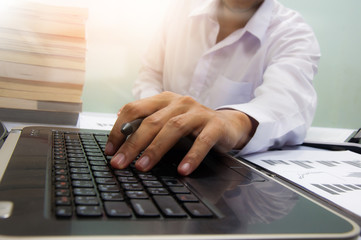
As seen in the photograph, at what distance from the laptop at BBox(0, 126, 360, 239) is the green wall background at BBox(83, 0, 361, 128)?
31.4 inches

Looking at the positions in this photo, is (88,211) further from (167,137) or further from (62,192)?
(167,137)

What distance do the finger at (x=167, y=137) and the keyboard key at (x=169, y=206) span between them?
0.10 meters

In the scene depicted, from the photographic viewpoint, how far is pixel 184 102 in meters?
0.50

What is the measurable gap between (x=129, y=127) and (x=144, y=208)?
0.19 meters

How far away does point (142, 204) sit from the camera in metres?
0.25

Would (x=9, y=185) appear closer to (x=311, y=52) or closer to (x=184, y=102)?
(x=184, y=102)

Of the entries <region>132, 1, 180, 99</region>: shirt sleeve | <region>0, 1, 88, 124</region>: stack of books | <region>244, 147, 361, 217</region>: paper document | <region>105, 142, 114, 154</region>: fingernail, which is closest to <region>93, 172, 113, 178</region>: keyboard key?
<region>105, 142, 114, 154</region>: fingernail

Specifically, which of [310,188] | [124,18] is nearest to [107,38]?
[124,18]

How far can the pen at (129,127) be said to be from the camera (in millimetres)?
415

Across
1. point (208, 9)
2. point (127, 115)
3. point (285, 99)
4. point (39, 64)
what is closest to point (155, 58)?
point (208, 9)

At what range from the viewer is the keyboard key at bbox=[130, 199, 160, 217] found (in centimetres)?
23

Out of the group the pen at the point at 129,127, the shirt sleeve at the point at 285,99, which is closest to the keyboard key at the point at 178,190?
the pen at the point at 129,127

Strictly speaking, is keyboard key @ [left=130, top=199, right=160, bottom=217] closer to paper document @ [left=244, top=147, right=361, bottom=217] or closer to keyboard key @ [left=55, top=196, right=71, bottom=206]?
keyboard key @ [left=55, top=196, right=71, bottom=206]

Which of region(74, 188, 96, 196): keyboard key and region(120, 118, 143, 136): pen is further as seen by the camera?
region(120, 118, 143, 136): pen
